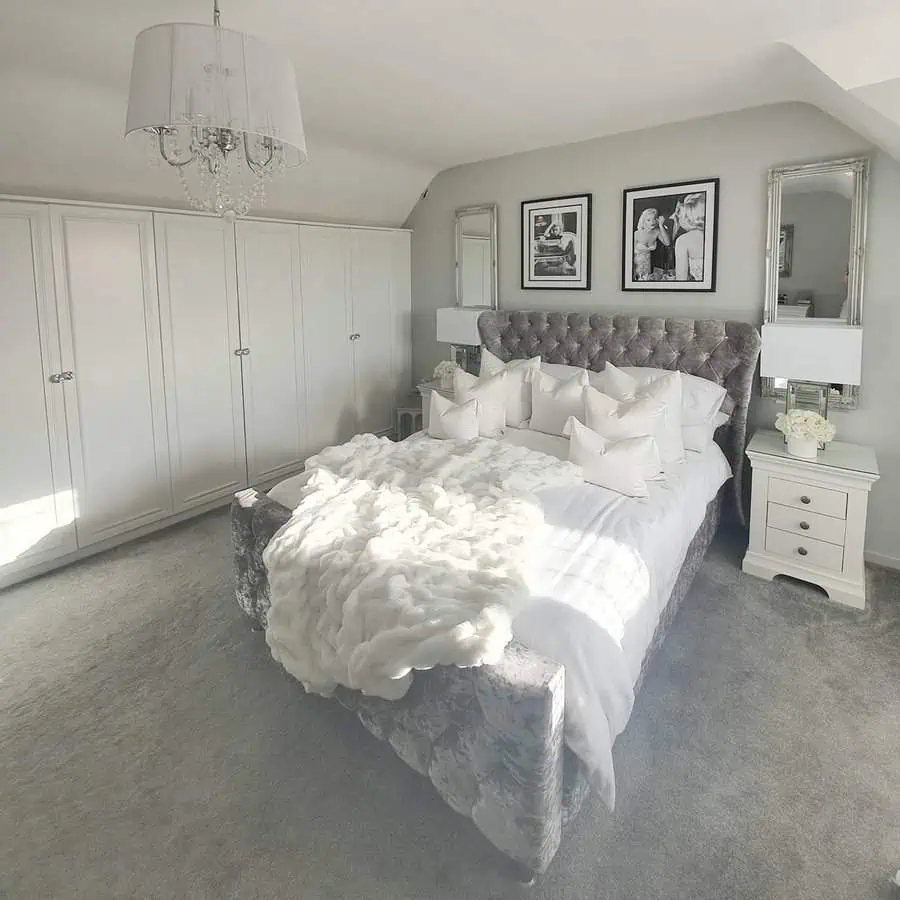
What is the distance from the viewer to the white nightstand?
300cm

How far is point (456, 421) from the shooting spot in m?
3.52

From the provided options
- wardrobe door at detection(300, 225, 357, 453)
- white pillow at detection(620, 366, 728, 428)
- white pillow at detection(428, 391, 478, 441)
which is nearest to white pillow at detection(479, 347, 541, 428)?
white pillow at detection(428, 391, 478, 441)

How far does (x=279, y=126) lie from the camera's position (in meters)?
1.93

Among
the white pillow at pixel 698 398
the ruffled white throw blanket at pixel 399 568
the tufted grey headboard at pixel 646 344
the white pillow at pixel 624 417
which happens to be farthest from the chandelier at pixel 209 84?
the tufted grey headboard at pixel 646 344

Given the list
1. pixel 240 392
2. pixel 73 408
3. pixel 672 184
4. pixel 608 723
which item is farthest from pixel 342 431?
pixel 608 723

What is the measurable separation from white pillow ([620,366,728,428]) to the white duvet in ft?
1.50

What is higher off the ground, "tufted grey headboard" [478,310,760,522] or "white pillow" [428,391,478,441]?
"tufted grey headboard" [478,310,760,522]

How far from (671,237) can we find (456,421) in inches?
69.2

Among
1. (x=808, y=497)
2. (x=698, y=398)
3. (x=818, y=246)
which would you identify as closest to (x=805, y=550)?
(x=808, y=497)

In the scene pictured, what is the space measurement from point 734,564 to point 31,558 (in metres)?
3.75

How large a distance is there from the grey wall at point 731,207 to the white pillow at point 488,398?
1012mm

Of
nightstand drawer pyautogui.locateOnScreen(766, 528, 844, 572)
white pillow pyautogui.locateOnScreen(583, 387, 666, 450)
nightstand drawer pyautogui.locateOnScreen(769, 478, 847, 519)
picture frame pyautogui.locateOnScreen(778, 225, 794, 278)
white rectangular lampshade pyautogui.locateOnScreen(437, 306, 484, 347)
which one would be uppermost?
picture frame pyautogui.locateOnScreen(778, 225, 794, 278)

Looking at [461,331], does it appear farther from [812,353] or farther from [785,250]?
[812,353]

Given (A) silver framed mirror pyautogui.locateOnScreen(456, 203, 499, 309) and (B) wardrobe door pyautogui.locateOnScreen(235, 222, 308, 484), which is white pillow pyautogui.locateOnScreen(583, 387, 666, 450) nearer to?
(A) silver framed mirror pyautogui.locateOnScreen(456, 203, 499, 309)
